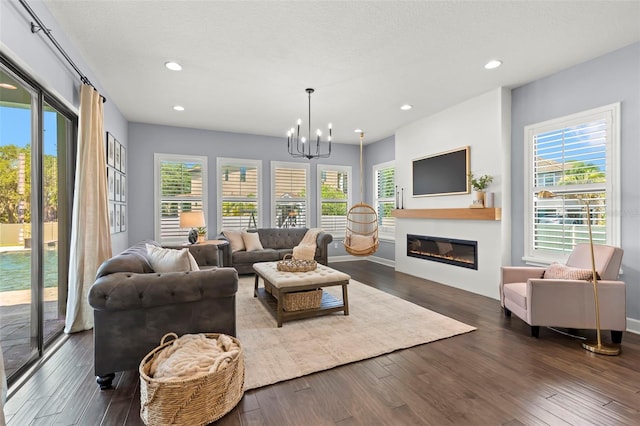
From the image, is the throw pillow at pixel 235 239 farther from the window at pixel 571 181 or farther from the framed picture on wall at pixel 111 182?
the window at pixel 571 181

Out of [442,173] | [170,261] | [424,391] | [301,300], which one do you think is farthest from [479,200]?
[170,261]

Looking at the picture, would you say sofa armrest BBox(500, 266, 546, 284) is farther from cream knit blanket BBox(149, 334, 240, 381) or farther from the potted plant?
cream knit blanket BBox(149, 334, 240, 381)

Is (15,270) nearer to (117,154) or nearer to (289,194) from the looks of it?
(117,154)

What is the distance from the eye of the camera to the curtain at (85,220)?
2916 millimetres

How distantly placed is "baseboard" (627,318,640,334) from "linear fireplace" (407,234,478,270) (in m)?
1.65

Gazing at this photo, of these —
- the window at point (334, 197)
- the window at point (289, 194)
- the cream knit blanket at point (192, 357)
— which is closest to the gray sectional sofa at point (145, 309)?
the cream knit blanket at point (192, 357)

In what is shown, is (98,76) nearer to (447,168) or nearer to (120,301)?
(120,301)

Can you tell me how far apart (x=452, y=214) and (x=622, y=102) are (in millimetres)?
2240

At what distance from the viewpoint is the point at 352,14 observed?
248 centimetres

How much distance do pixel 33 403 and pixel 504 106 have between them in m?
5.54

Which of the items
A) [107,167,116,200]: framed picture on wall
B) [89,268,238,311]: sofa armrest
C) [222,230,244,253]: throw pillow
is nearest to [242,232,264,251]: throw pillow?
[222,230,244,253]: throw pillow

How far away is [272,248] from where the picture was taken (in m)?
5.96

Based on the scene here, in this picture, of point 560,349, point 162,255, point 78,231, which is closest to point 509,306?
point 560,349

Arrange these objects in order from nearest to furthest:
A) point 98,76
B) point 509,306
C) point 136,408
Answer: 1. point 136,408
2. point 509,306
3. point 98,76
